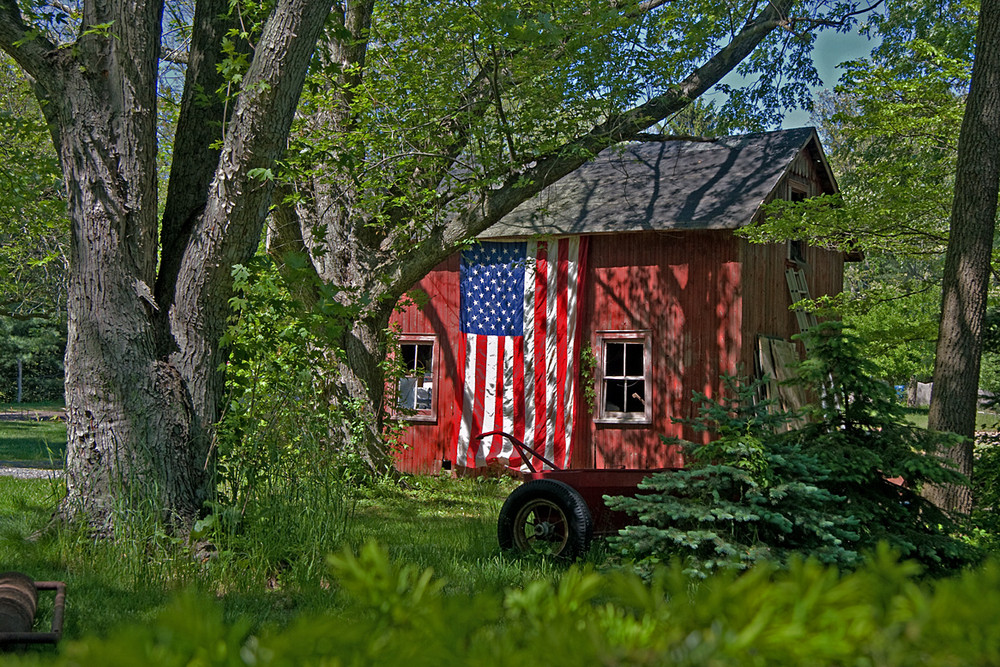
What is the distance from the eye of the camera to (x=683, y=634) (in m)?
1.20

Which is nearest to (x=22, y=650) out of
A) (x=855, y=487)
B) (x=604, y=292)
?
(x=855, y=487)

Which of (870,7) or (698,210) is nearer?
(870,7)

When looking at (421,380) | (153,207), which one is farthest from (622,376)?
(153,207)

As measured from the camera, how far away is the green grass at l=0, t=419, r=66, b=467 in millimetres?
14875

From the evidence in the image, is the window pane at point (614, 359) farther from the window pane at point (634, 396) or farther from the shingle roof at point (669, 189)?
the shingle roof at point (669, 189)

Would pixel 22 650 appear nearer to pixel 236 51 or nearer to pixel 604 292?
pixel 236 51

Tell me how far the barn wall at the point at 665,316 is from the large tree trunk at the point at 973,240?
14.4 feet

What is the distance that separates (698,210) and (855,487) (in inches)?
326

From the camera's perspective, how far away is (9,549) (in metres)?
6.30

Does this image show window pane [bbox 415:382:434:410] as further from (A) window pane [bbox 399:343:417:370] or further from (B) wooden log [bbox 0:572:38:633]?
(B) wooden log [bbox 0:572:38:633]

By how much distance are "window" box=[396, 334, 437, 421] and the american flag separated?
0.72 metres

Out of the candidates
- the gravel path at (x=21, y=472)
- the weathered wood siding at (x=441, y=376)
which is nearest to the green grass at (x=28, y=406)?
the gravel path at (x=21, y=472)

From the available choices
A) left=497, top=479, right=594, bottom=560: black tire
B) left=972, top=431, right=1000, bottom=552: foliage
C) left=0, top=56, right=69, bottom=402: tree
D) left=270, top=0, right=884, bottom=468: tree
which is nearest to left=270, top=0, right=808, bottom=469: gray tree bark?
left=270, top=0, right=884, bottom=468: tree

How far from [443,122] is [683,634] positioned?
1102 cm
